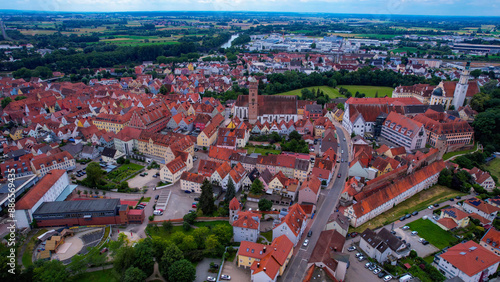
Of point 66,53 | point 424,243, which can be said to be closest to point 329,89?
point 424,243

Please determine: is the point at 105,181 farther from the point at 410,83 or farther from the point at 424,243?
the point at 410,83

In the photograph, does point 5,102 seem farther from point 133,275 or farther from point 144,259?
point 133,275

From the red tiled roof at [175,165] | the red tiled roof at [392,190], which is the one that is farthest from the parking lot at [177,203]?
the red tiled roof at [392,190]

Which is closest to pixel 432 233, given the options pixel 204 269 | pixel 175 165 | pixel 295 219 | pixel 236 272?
pixel 295 219

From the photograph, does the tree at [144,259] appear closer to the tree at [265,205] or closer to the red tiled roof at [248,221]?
the red tiled roof at [248,221]

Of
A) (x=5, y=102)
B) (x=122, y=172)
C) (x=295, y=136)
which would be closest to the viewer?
(x=122, y=172)
